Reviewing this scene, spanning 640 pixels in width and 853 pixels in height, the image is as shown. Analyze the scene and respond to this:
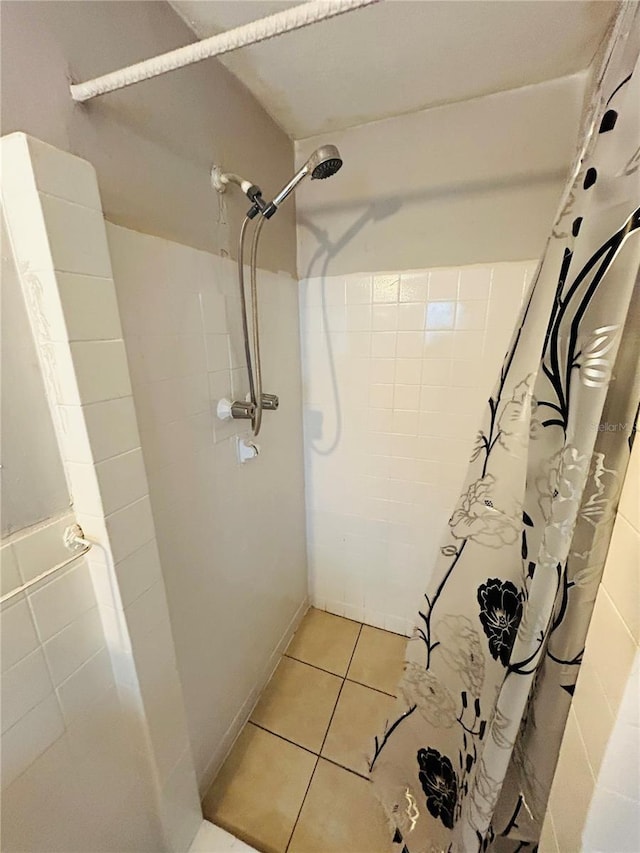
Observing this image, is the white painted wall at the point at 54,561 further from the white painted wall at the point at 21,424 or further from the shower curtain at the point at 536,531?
the shower curtain at the point at 536,531

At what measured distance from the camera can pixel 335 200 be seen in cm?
132

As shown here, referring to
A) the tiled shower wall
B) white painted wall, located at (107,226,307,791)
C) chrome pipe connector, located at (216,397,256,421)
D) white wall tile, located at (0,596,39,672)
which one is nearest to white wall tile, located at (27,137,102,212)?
white painted wall, located at (107,226,307,791)

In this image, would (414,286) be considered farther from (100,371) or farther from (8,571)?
(8,571)

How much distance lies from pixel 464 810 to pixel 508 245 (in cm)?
156

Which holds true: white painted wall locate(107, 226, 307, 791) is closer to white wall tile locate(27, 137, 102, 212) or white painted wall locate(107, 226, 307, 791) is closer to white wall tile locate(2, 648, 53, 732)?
white wall tile locate(27, 137, 102, 212)

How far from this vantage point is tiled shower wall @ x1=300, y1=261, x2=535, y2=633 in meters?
1.24

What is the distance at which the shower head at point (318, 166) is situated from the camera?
0.88m

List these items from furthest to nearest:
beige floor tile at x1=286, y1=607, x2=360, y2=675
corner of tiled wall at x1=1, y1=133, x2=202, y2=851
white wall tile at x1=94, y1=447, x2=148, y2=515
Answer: beige floor tile at x1=286, y1=607, x2=360, y2=675, white wall tile at x1=94, y1=447, x2=148, y2=515, corner of tiled wall at x1=1, y1=133, x2=202, y2=851

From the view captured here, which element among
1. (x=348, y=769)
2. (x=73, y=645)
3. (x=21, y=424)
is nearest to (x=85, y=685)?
(x=73, y=645)

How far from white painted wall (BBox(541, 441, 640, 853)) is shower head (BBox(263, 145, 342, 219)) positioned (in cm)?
91

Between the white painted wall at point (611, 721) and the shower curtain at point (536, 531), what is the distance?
11 centimetres

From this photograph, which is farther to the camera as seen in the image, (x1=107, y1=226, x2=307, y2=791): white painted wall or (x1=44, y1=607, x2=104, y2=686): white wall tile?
(x1=107, y1=226, x2=307, y2=791): white painted wall

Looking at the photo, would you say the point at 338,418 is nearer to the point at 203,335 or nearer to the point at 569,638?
the point at 203,335

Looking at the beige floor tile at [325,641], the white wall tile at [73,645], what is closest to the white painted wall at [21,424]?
the white wall tile at [73,645]
